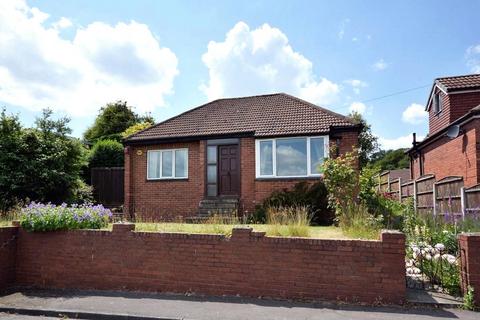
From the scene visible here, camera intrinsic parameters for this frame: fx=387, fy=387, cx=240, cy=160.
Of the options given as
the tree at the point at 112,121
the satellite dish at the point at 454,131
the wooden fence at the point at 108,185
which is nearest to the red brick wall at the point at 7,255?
the wooden fence at the point at 108,185

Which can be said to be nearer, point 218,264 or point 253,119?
point 218,264

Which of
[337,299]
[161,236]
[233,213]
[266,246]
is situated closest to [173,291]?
[161,236]

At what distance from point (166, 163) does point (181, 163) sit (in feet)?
2.18

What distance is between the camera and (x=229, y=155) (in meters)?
14.5

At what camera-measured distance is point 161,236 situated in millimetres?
6887

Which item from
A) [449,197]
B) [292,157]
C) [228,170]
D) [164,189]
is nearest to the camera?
[449,197]

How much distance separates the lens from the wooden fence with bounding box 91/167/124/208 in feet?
61.6

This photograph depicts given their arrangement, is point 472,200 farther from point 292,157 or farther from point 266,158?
point 266,158

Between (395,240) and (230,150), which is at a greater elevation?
A: (230,150)

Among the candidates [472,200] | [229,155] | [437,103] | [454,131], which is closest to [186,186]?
[229,155]

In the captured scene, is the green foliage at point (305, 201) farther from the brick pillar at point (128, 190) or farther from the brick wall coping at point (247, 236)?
the brick wall coping at point (247, 236)

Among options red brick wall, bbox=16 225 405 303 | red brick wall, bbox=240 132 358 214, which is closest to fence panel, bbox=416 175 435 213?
red brick wall, bbox=240 132 358 214

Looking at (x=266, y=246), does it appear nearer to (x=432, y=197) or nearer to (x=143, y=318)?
(x=143, y=318)

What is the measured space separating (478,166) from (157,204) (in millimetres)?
11298
